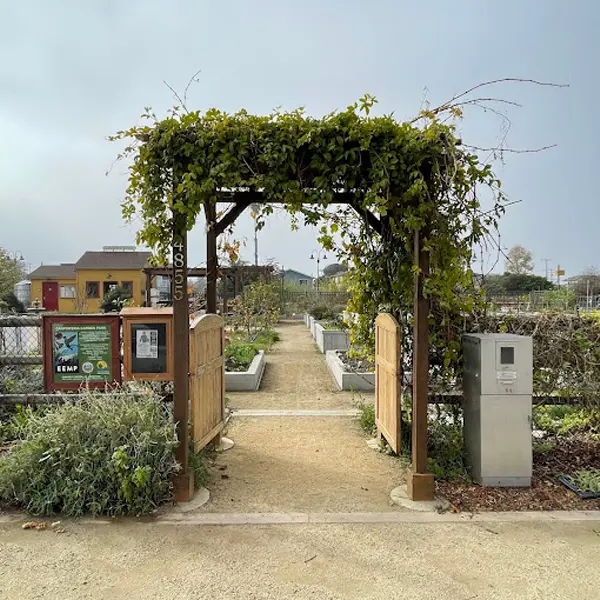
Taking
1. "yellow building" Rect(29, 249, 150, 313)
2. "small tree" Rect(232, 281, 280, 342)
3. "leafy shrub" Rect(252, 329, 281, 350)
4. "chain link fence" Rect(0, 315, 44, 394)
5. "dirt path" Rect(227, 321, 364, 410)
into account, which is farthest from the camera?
"yellow building" Rect(29, 249, 150, 313)

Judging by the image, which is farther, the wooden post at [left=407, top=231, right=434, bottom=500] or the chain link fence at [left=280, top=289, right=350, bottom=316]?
the chain link fence at [left=280, top=289, right=350, bottom=316]

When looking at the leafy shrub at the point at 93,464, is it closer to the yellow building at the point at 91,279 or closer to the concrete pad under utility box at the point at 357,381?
the concrete pad under utility box at the point at 357,381

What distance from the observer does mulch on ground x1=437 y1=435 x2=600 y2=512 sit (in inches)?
161

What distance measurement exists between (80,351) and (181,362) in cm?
147

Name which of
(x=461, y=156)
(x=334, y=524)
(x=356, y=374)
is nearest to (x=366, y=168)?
(x=461, y=156)

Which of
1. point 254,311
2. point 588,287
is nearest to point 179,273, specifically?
point 254,311

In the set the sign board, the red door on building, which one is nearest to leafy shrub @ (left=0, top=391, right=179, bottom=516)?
the sign board

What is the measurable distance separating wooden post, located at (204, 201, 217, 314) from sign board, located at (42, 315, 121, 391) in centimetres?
112

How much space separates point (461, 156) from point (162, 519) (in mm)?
3623

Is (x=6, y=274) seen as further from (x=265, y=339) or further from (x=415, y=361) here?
(x=415, y=361)

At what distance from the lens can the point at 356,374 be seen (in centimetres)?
896

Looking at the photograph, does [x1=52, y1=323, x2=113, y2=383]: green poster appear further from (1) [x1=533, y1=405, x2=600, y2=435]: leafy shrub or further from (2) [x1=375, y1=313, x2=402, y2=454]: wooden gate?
(1) [x1=533, y1=405, x2=600, y2=435]: leafy shrub

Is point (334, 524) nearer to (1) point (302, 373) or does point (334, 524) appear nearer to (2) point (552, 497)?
(2) point (552, 497)

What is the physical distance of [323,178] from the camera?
4008 mm
